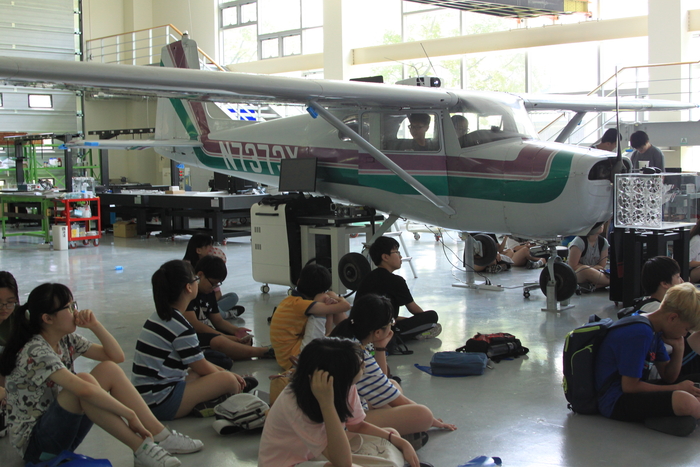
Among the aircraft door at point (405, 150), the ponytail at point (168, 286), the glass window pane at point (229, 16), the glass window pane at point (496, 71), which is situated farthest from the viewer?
the glass window pane at point (229, 16)

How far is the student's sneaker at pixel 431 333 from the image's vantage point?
6137 millimetres

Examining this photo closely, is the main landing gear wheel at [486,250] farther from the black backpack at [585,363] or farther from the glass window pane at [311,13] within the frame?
the glass window pane at [311,13]

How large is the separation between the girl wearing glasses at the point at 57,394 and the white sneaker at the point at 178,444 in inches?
6.9

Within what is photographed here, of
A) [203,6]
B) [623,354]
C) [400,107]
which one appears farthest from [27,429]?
[203,6]

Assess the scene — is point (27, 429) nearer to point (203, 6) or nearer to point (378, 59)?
point (378, 59)

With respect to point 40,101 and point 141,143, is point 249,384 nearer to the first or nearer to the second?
point 141,143

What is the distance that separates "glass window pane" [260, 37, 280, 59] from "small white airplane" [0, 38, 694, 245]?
546 inches

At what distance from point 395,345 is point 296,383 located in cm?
330

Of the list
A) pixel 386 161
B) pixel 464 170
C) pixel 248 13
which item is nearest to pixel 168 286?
pixel 386 161

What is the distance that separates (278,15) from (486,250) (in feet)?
51.8

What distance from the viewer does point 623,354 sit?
373 cm

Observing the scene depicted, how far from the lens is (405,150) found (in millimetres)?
7754

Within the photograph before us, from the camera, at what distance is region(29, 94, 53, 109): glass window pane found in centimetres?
2092

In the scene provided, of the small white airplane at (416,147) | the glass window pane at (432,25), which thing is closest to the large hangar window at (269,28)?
the glass window pane at (432,25)
